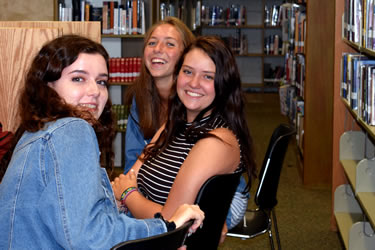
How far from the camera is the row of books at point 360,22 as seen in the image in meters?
2.97

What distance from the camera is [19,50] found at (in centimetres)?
262

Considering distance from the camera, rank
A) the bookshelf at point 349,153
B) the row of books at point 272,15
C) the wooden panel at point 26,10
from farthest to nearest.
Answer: the row of books at point 272,15 → the wooden panel at point 26,10 → the bookshelf at point 349,153

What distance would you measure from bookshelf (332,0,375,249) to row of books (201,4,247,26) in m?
7.09

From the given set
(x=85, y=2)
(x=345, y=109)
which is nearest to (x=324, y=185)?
(x=345, y=109)

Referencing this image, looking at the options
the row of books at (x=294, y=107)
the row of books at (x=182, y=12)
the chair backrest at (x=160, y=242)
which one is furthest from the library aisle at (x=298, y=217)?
the chair backrest at (x=160, y=242)

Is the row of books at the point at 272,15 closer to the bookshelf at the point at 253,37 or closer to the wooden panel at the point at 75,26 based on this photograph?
the bookshelf at the point at 253,37

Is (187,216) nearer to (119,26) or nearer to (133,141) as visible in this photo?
(133,141)

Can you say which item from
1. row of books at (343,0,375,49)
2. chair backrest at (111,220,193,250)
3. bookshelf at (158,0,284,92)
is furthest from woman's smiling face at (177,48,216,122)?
bookshelf at (158,0,284,92)

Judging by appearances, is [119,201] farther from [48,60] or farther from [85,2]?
[85,2]

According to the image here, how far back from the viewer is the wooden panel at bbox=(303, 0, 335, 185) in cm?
498

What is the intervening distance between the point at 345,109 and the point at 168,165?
2.22 m

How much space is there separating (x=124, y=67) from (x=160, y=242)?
4.65 metres

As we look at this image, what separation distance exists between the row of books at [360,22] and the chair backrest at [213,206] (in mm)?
1389

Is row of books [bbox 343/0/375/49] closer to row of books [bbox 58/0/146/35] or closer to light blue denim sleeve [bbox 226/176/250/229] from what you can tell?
light blue denim sleeve [bbox 226/176/250/229]
